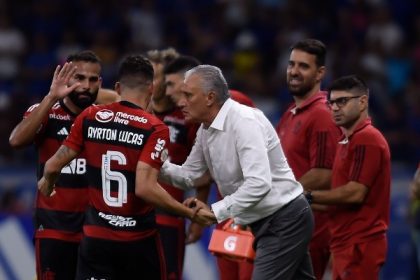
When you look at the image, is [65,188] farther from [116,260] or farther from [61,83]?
[116,260]

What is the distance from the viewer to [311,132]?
9375mm

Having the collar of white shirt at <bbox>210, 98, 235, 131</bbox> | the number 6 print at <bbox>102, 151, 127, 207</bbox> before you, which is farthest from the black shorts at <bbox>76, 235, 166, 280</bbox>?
the collar of white shirt at <bbox>210, 98, 235, 131</bbox>

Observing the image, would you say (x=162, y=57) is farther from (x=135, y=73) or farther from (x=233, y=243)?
(x=233, y=243)

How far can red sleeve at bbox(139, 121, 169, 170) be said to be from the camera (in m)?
7.84

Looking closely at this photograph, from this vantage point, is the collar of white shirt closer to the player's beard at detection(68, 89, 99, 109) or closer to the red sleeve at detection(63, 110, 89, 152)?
the red sleeve at detection(63, 110, 89, 152)

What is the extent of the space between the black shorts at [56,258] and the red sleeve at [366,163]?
2308 millimetres

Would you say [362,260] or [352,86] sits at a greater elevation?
[352,86]

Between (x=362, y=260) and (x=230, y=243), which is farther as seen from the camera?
(x=362, y=260)

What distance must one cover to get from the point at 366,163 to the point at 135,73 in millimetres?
2027

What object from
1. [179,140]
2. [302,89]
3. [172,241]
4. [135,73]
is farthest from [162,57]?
[135,73]

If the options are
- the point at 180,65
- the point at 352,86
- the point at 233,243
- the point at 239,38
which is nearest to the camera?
the point at 233,243

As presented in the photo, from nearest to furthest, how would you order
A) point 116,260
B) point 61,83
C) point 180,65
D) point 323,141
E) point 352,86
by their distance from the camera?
point 116,260 < point 61,83 < point 352,86 < point 323,141 < point 180,65

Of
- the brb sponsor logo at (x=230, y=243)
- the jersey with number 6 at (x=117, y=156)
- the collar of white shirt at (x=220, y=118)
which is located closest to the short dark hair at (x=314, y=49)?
the collar of white shirt at (x=220, y=118)

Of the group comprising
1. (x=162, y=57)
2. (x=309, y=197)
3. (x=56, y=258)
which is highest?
(x=162, y=57)
